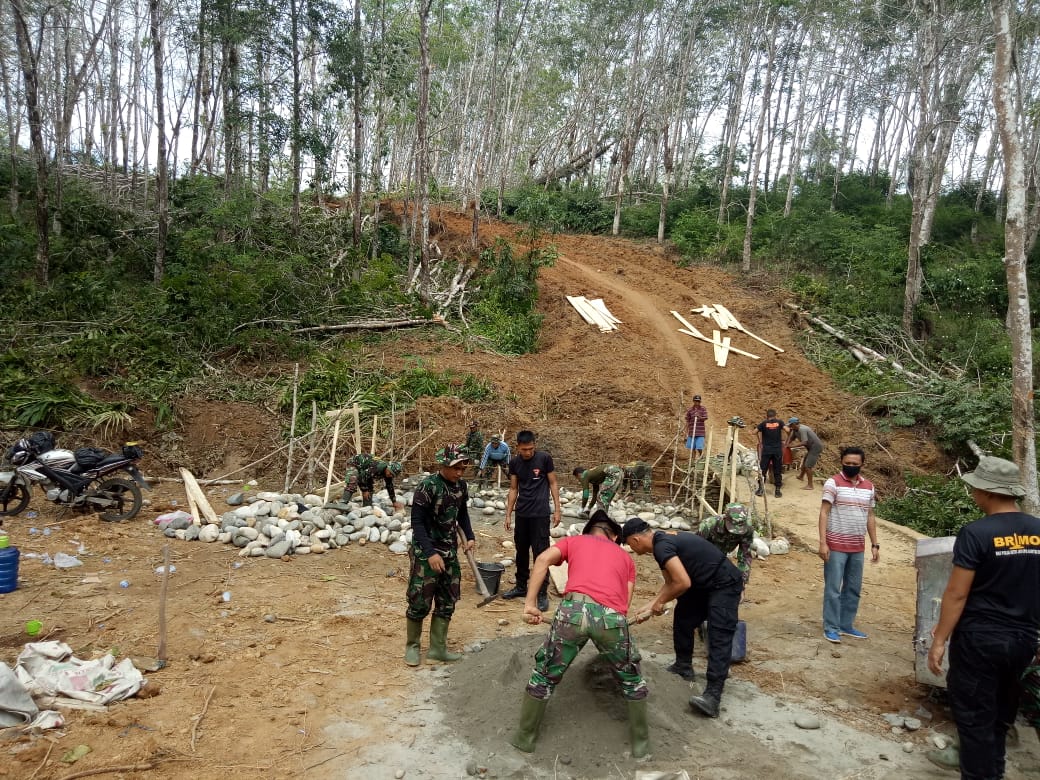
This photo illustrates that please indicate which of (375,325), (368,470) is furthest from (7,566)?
(375,325)

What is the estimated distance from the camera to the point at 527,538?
6.17m

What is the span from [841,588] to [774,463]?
521 centimetres

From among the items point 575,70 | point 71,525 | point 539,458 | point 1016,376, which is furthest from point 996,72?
point 575,70

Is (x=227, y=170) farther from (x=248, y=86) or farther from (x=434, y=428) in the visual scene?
(x=434, y=428)

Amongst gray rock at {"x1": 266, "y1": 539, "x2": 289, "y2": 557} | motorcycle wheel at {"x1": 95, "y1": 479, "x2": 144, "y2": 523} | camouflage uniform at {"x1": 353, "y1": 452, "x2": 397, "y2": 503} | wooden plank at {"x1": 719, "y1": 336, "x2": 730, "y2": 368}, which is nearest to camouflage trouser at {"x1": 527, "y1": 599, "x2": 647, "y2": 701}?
gray rock at {"x1": 266, "y1": 539, "x2": 289, "y2": 557}

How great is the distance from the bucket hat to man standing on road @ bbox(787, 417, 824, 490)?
25.7ft

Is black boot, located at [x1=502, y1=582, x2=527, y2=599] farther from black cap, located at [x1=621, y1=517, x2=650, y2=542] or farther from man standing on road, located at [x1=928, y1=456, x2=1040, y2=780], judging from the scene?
man standing on road, located at [x1=928, y1=456, x2=1040, y2=780]

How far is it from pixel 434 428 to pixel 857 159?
116 feet

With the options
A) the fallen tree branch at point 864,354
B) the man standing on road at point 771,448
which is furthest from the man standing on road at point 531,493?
the fallen tree branch at point 864,354

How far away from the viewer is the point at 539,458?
615cm

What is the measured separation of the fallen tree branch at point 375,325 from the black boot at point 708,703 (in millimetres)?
12388

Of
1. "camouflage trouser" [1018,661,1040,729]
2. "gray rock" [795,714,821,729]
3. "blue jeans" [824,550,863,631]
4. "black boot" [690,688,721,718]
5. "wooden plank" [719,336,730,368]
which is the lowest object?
"gray rock" [795,714,821,729]

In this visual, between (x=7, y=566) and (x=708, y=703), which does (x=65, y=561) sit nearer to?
(x=7, y=566)

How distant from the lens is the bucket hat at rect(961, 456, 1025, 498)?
3.24m
